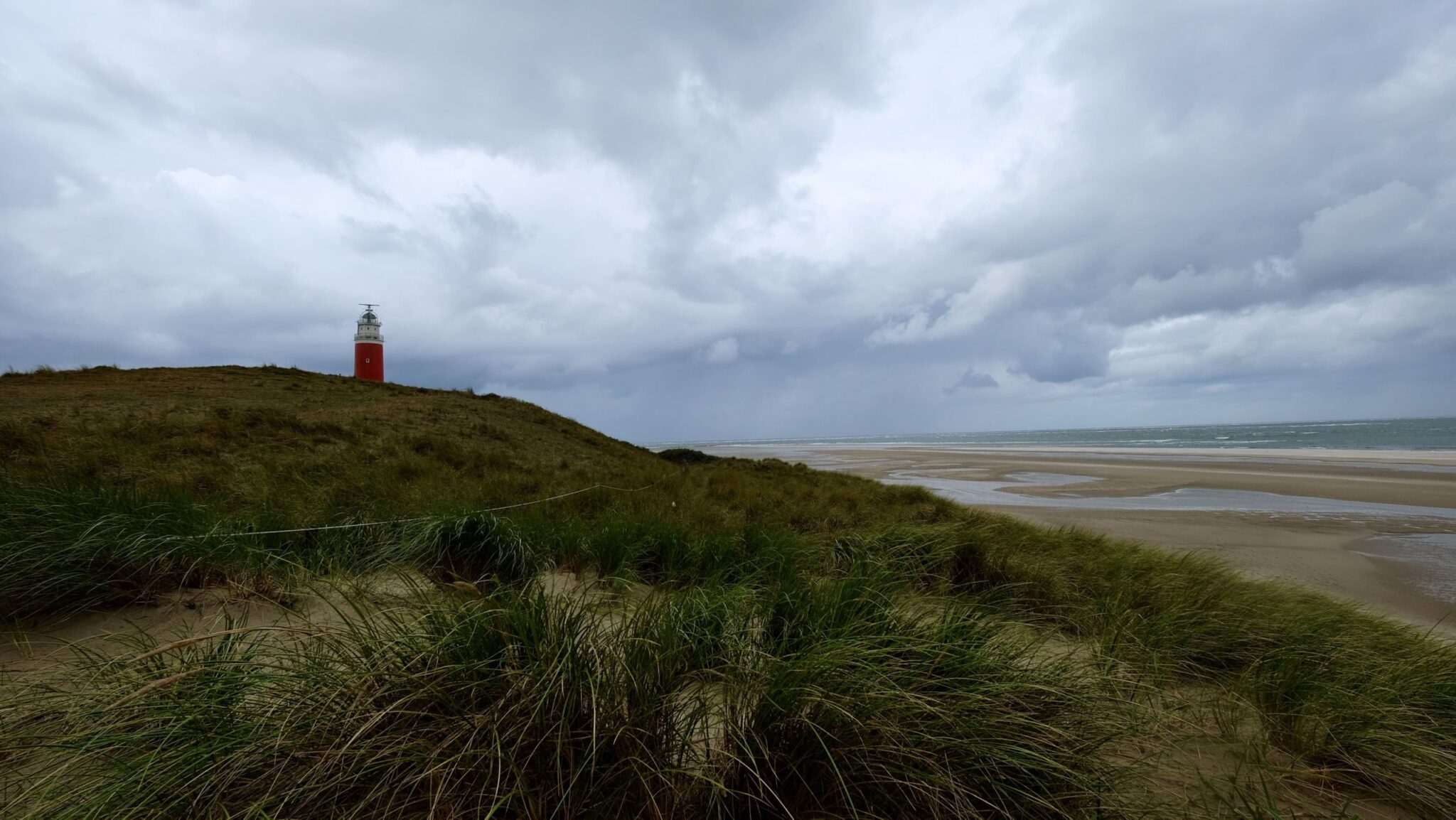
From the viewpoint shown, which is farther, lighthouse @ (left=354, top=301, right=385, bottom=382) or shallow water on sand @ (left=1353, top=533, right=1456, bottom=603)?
lighthouse @ (left=354, top=301, right=385, bottom=382)

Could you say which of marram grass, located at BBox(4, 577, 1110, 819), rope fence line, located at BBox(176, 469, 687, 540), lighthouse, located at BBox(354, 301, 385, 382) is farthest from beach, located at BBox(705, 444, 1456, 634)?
lighthouse, located at BBox(354, 301, 385, 382)

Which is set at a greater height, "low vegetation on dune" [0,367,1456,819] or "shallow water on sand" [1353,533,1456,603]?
"low vegetation on dune" [0,367,1456,819]

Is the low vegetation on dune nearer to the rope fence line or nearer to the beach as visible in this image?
the rope fence line

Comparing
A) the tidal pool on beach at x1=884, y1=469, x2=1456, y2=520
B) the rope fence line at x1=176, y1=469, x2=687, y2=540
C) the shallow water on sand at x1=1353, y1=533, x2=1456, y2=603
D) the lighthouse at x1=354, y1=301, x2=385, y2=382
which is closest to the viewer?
the rope fence line at x1=176, y1=469, x2=687, y2=540

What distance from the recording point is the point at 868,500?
10.5 meters

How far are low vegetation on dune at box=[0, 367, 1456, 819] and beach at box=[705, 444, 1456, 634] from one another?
382 centimetres

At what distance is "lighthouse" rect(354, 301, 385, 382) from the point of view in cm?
2795

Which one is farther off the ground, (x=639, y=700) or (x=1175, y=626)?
(x=639, y=700)

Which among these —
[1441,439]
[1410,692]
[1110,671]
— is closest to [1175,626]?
[1410,692]

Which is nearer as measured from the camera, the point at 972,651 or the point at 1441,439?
the point at 972,651

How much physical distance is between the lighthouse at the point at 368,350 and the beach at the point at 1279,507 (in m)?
24.3

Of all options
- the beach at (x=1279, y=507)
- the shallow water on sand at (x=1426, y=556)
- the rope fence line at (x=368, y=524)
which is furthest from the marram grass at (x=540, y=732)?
the shallow water on sand at (x=1426, y=556)

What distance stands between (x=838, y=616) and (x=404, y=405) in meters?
15.0

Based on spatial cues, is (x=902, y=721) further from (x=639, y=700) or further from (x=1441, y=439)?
(x=1441, y=439)
